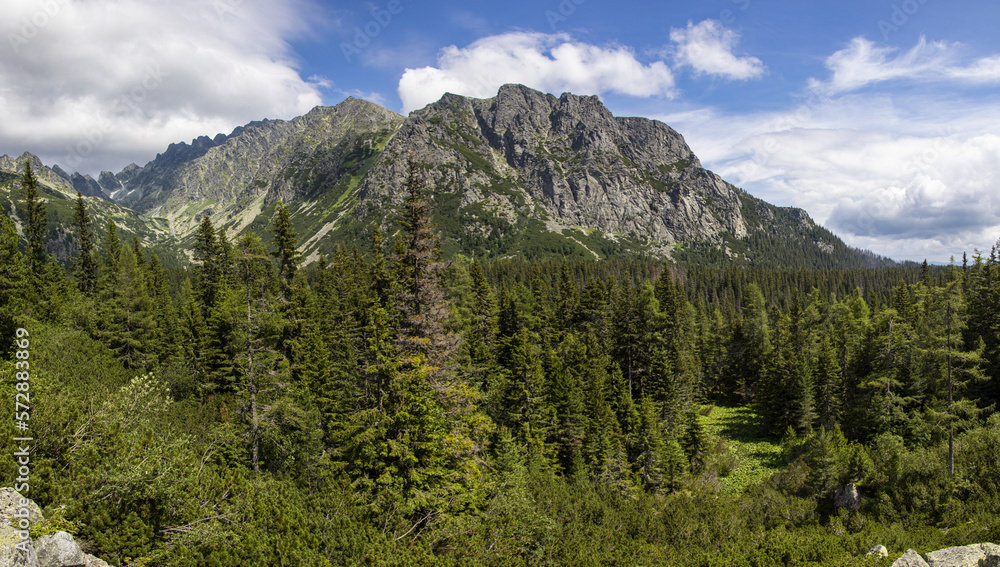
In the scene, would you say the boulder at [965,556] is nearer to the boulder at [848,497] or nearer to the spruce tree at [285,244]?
the boulder at [848,497]

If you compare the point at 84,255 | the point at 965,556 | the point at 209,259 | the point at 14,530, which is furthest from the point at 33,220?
the point at 965,556

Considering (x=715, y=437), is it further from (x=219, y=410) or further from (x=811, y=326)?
(x=219, y=410)

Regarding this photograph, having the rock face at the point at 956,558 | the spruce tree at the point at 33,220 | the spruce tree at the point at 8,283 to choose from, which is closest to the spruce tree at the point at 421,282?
the rock face at the point at 956,558

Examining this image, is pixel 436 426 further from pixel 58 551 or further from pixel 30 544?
pixel 30 544

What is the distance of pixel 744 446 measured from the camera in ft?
166

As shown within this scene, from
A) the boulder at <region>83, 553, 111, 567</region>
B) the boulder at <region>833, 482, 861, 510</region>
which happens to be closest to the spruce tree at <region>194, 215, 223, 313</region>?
the boulder at <region>83, 553, 111, 567</region>

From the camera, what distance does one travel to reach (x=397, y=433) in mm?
15773

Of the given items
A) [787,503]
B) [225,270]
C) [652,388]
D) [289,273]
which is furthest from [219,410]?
[652,388]

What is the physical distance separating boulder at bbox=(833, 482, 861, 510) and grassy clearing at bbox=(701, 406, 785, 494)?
7.28 meters

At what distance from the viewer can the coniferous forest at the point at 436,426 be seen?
10234 mm

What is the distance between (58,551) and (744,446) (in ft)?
190

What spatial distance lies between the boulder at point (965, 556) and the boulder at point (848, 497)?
19139mm

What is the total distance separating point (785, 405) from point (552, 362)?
31621mm

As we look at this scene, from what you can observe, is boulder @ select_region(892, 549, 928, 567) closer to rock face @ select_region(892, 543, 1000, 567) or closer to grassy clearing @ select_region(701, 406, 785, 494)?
rock face @ select_region(892, 543, 1000, 567)
